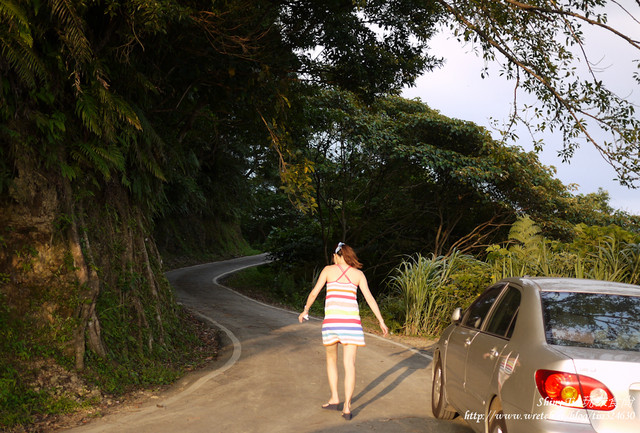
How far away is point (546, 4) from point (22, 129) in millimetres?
8025

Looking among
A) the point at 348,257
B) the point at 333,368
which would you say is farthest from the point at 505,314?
the point at 333,368

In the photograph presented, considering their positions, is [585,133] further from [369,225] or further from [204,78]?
[369,225]

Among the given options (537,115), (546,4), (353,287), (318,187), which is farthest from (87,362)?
(318,187)

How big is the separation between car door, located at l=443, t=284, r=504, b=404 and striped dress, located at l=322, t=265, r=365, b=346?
106 cm

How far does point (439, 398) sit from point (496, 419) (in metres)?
2.29

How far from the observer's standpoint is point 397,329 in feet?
50.5

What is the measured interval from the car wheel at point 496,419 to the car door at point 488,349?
115 millimetres

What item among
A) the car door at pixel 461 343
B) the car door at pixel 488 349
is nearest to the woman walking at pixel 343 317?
the car door at pixel 461 343

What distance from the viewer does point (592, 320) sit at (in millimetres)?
4605

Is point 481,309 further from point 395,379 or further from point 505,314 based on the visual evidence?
point 395,379

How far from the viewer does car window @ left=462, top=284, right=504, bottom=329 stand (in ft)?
19.7

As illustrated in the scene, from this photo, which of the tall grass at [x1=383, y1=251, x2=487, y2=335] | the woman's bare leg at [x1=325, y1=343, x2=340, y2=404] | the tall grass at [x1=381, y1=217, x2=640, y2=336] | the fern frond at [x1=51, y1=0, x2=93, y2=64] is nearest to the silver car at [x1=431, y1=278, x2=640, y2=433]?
the woman's bare leg at [x1=325, y1=343, x2=340, y2=404]

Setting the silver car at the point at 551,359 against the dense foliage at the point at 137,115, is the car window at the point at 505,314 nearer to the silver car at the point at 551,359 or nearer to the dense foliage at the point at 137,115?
the silver car at the point at 551,359

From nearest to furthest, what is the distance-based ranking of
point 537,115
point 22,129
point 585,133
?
point 22,129, point 585,133, point 537,115
